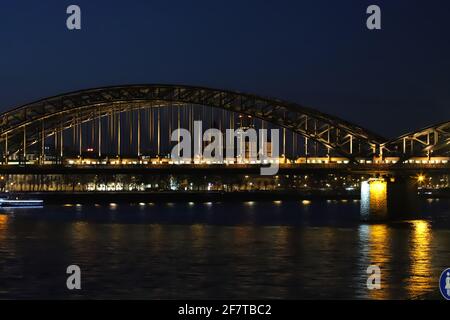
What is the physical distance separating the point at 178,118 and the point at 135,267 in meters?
52.3

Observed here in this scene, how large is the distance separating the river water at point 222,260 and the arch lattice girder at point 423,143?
9.42 metres

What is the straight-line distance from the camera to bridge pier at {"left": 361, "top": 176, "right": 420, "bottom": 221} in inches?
2857

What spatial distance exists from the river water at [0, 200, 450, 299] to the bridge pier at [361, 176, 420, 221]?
237 centimetres

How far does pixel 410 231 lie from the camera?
63.5m

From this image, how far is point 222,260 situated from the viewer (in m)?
44.3

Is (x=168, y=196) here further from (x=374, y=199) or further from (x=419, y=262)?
(x=419, y=262)

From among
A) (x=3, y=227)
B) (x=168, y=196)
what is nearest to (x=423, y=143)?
(x=3, y=227)

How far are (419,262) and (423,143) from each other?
37.2 m

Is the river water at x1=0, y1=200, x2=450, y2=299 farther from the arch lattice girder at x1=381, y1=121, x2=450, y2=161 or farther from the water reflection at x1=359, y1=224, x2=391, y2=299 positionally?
the arch lattice girder at x1=381, y1=121, x2=450, y2=161

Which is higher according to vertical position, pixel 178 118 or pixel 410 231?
pixel 178 118
